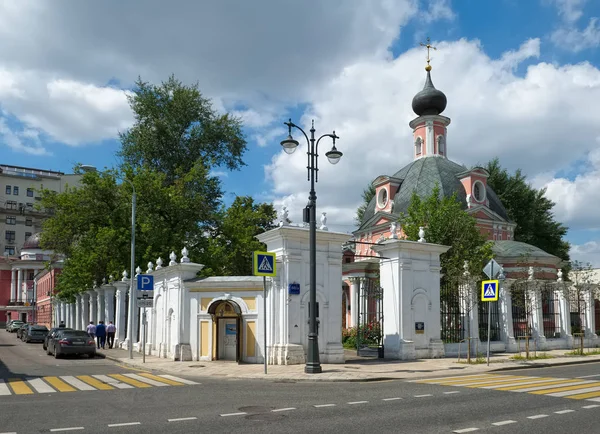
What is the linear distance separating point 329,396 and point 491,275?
9.45 meters

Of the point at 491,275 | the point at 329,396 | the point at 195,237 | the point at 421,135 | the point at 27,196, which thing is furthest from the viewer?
the point at 27,196

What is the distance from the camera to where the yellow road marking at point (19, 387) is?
13.6 m

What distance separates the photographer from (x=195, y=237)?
39.0 meters

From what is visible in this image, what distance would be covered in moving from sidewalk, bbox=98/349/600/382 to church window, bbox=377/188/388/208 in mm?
28155

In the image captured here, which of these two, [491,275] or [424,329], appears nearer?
[491,275]

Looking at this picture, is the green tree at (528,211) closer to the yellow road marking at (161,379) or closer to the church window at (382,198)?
the church window at (382,198)

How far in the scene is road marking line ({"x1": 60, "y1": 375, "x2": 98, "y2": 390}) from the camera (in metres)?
14.6

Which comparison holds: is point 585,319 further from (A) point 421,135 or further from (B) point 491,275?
(A) point 421,135

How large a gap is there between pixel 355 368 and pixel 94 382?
7947 mm

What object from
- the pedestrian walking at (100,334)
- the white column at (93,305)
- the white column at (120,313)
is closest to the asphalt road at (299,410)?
the pedestrian walking at (100,334)

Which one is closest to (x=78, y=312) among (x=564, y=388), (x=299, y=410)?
(x=299, y=410)

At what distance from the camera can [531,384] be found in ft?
48.0

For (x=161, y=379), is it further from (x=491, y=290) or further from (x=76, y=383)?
(x=491, y=290)

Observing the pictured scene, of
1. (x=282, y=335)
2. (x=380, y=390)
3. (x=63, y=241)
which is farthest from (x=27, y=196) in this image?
(x=380, y=390)
